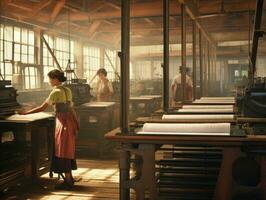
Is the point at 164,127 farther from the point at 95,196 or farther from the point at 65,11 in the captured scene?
the point at 65,11

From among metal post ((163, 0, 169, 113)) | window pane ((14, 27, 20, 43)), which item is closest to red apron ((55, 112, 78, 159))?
metal post ((163, 0, 169, 113))

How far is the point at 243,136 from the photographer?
2490 mm

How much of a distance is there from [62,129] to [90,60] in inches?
350

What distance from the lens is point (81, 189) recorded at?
4.38 m

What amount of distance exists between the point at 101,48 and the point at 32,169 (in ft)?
32.0

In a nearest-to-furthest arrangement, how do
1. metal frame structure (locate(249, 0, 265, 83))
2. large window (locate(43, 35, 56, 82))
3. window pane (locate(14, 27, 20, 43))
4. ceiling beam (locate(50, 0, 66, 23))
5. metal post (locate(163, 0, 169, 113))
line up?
metal frame structure (locate(249, 0, 265, 83))
metal post (locate(163, 0, 169, 113))
ceiling beam (locate(50, 0, 66, 23))
window pane (locate(14, 27, 20, 43))
large window (locate(43, 35, 56, 82))

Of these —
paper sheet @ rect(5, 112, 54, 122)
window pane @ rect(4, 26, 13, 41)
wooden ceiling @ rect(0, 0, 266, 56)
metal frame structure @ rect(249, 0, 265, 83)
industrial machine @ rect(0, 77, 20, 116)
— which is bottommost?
paper sheet @ rect(5, 112, 54, 122)

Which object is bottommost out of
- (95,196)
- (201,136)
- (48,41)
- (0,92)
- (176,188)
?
(95,196)

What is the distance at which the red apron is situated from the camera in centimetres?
446

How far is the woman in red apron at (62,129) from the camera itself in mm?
4457

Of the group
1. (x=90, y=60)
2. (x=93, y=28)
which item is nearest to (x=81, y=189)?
(x=93, y=28)

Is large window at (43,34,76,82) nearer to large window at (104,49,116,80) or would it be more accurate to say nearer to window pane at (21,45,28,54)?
window pane at (21,45,28,54)

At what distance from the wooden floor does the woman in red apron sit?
0.19 meters

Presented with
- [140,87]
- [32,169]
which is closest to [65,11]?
[140,87]
